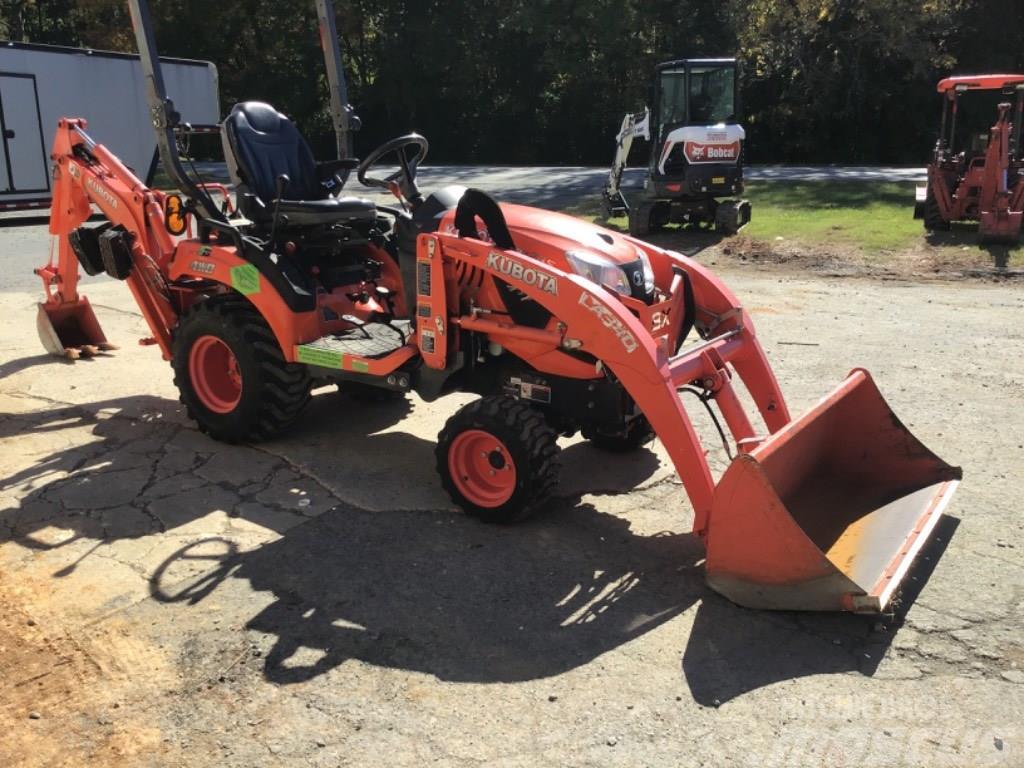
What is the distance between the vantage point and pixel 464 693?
3170 mm

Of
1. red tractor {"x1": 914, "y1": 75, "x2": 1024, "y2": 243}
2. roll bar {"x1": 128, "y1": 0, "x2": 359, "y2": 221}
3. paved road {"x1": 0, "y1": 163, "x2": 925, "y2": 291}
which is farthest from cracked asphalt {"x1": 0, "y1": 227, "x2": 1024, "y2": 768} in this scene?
paved road {"x1": 0, "y1": 163, "x2": 925, "y2": 291}

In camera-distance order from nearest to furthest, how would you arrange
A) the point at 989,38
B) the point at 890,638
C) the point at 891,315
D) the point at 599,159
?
A: the point at 890,638 → the point at 891,315 → the point at 989,38 → the point at 599,159

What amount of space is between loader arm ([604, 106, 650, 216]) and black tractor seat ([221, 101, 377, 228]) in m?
8.17

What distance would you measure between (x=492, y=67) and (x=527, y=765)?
108 feet

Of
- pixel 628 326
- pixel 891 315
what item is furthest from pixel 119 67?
pixel 628 326

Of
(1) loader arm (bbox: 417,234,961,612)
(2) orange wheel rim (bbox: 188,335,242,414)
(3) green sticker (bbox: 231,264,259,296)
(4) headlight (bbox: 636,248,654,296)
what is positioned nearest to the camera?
(1) loader arm (bbox: 417,234,961,612)

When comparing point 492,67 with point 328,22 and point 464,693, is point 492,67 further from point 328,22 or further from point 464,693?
point 464,693

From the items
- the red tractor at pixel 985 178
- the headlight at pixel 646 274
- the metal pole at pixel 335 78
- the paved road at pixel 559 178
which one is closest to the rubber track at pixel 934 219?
the red tractor at pixel 985 178

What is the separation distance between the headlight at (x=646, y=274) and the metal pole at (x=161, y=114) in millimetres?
2460

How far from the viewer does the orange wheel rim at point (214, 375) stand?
217 inches

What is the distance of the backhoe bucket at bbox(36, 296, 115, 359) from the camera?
23.6ft

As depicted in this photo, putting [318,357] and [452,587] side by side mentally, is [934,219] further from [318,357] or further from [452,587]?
[452,587]

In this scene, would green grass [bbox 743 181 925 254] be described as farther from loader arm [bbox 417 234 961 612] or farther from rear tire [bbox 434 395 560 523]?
rear tire [bbox 434 395 560 523]

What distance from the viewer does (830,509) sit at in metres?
4.16
